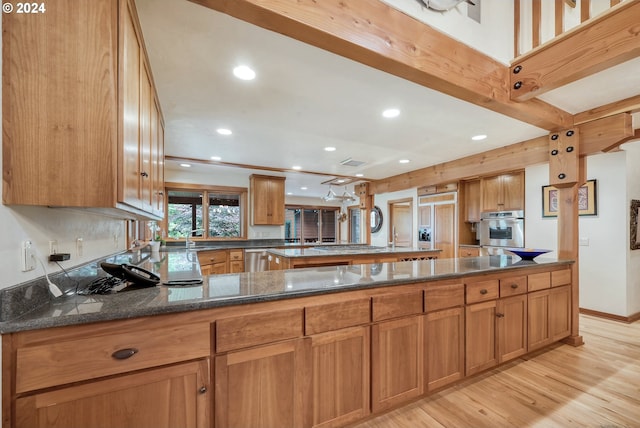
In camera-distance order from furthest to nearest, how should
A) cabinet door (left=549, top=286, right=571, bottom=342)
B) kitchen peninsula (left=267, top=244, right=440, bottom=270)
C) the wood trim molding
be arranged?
the wood trim molding
kitchen peninsula (left=267, top=244, right=440, bottom=270)
cabinet door (left=549, top=286, right=571, bottom=342)

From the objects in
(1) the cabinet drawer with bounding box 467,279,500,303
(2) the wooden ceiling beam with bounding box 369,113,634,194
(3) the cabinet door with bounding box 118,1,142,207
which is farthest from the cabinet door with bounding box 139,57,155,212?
(2) the wooden ceiling beam with bounding box 369,113,634,194

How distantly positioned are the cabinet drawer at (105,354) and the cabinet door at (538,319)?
2744 mm

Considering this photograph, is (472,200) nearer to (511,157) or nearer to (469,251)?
(469,251)

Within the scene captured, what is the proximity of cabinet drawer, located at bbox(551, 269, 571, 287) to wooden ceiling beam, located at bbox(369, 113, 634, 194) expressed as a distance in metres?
1.22

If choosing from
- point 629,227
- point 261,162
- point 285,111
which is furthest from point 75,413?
point 629,227

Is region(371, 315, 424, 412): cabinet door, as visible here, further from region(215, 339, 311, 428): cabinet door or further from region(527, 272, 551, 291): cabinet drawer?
region(527, 272, 551, 291): cabinet drawer

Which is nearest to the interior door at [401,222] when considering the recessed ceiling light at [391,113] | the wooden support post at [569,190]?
the wooden support post at [569,190]

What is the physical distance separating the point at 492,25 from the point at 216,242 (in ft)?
17.1

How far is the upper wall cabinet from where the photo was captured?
0.97 m

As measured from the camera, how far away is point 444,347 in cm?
194

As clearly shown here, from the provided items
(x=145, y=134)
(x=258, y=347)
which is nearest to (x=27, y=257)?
(x=145, y=134)

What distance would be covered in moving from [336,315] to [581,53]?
2.24 metres

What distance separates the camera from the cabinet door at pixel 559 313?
2.69 metres

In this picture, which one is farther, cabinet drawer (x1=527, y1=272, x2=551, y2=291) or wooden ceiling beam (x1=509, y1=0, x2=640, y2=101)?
cabinet drawer (x1=527, y1=272, x2=551, y2=291)
